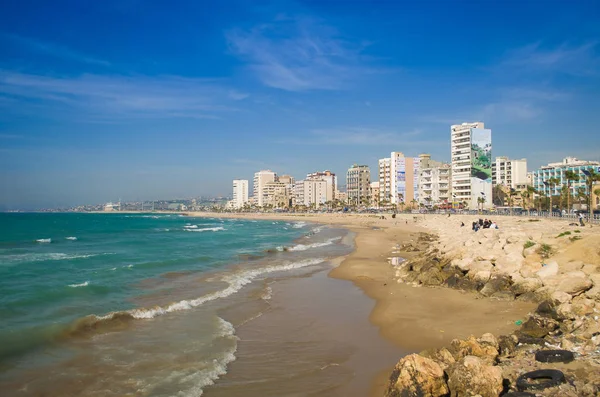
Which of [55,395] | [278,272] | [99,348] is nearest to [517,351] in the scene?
[55,395]

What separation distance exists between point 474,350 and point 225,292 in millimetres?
11377

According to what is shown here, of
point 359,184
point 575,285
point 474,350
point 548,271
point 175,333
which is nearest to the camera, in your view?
point 474,350

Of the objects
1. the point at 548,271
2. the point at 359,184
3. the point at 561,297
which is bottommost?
the point at 561,297

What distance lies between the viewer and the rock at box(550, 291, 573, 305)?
10777 millimetres

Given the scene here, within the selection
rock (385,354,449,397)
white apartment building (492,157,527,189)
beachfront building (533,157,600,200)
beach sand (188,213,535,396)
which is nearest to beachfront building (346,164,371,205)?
white apartment building (492,157,527,189)

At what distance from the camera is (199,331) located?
1202 cm

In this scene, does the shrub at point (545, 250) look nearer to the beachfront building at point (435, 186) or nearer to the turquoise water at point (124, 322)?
the turquoise water at point (124, 322)

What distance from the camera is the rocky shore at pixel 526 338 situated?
6.61 meters

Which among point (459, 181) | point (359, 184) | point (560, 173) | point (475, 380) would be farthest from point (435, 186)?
point (475, 380)

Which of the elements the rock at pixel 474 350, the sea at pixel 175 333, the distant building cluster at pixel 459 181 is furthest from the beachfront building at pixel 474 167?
the rock at pixel 474 350

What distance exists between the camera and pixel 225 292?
17.4m

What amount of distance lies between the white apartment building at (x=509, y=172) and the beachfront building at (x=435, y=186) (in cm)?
3735

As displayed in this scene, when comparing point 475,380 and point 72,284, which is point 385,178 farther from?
point 475,380

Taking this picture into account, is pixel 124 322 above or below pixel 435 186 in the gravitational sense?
below
